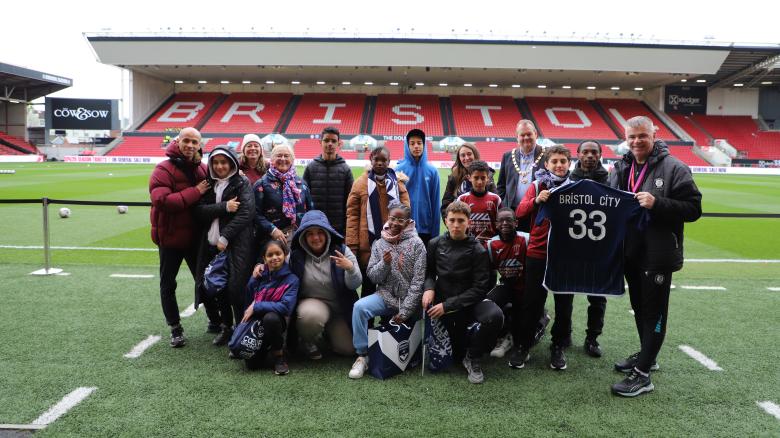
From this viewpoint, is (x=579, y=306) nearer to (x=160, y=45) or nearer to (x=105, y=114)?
(x=160, y=45)

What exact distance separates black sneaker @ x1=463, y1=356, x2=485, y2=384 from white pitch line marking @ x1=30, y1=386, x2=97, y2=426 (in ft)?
8.28

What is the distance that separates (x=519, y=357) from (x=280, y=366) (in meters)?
1.78

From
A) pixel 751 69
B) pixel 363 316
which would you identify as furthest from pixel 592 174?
pixel 751 69

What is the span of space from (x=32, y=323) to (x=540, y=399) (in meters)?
4.37

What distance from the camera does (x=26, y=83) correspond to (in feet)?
140

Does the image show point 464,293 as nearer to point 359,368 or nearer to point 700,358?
point 359,368

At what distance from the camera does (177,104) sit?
4316 centimetres

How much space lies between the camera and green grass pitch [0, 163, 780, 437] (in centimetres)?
300

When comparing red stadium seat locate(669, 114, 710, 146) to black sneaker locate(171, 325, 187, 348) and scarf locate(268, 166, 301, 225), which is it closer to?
scarf locate(268, 166, 301, 225)

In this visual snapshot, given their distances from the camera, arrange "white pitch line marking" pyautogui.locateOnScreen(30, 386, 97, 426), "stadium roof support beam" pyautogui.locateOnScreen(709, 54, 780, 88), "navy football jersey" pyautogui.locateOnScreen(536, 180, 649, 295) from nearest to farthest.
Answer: "white pitch line marking" pyautogui.locateOnScreen(30, 386, 97, 426)
"navy football jersey" pyautogui.locateOnScreen(536, 180, 649, 295)
"stadium roof support beam" pyautogui.locateOnScreen(709, 54, 780, 88)

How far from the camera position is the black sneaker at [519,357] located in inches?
153

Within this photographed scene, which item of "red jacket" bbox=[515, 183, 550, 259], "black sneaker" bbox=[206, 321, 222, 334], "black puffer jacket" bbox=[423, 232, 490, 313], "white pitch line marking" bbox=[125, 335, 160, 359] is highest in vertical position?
"red jacket" bbox=[515, 183, 550, 259]

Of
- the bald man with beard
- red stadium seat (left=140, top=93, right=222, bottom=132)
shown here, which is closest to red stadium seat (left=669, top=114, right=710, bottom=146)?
red stadium seat (left=140, top=93, right=222, bottom=132)

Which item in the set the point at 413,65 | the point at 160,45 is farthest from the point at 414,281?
the point at 160,45
